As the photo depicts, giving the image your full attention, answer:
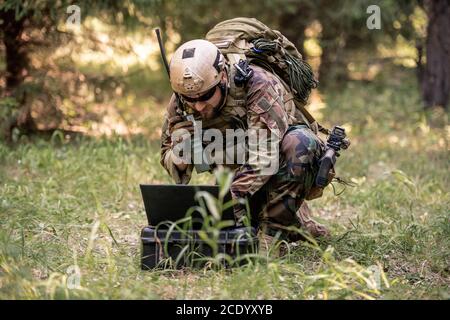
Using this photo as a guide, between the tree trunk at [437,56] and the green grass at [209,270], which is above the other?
the tree trunk at [437,56]

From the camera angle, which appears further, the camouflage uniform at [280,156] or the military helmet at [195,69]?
the camouflage uniform at [280,156]

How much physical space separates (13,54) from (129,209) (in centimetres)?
264

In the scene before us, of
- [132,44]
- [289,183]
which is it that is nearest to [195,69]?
[289,183]

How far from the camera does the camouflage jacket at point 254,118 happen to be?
166 inches

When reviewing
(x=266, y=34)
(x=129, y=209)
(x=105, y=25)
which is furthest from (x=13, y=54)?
(x=266, y=34)

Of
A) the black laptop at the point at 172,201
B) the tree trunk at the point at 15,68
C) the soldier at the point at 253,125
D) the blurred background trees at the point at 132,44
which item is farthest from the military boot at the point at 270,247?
the tree trunk at the point at 15,68

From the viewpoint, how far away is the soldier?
4.20 metres

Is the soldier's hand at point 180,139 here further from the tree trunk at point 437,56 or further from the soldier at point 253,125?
the tree trunk at point 437,56

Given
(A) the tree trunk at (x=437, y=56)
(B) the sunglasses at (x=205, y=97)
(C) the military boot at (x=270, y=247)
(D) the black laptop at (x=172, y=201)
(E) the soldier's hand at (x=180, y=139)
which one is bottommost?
(C) the military boot at (x=270, y=247)

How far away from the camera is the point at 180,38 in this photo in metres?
9.69

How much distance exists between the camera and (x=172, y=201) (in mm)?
3902

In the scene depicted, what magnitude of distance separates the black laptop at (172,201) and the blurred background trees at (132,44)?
3300mm

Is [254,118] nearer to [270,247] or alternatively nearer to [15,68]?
[270,247]

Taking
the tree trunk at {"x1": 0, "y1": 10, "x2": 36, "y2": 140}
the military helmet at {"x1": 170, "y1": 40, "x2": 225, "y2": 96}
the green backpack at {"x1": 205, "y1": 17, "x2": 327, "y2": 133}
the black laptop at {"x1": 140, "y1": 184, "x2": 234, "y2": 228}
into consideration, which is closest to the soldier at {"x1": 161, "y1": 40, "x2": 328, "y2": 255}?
the military helmet at {"x1": 170, "y1": 40, "x2": 225, "y2": 96}
